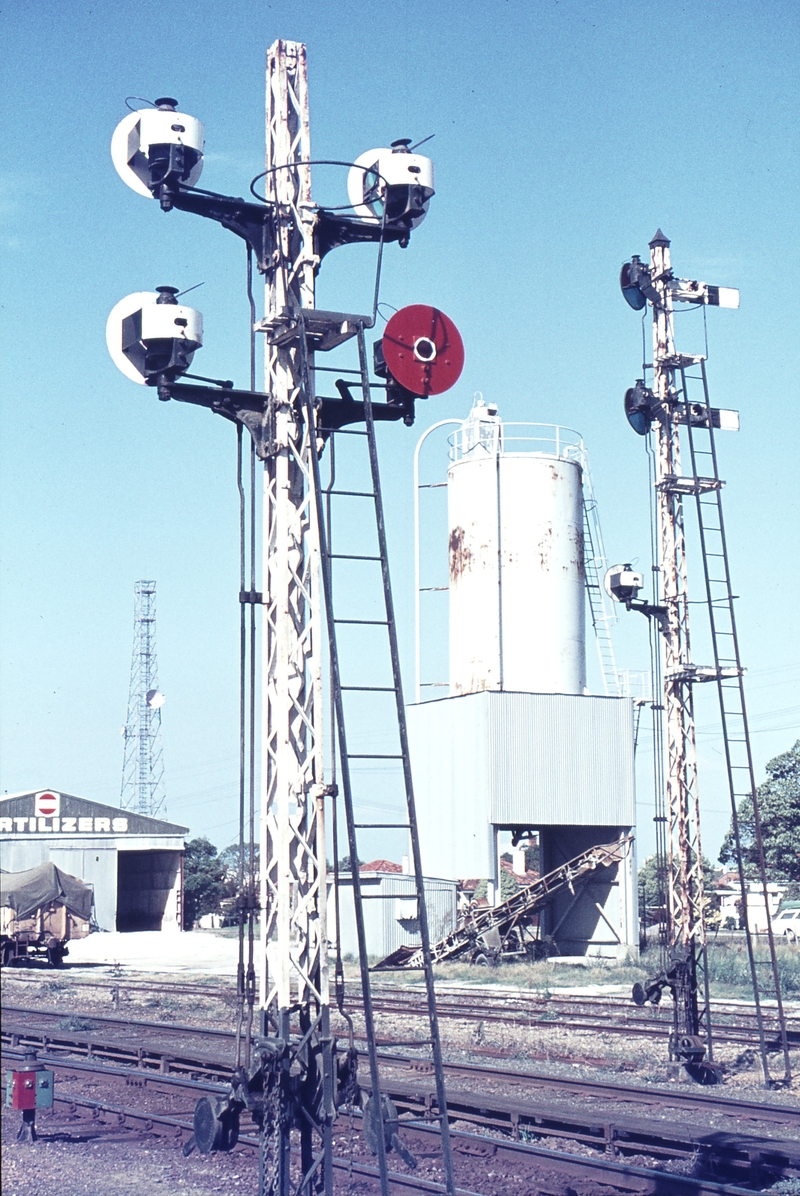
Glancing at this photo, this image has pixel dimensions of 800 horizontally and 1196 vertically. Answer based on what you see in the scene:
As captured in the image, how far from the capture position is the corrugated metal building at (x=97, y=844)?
5450 centimetres

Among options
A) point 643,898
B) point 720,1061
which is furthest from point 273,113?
point 643,898

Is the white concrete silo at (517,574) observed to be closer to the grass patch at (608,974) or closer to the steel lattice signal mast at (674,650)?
the grass patch at (608,974)

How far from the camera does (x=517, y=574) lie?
122 feet

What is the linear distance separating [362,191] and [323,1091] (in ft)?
19.3

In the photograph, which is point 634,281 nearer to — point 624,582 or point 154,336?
point 624,582

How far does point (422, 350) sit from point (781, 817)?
54.8 metres

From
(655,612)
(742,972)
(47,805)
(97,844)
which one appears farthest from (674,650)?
(47,805)

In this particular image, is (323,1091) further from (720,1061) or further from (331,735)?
(720,1061)

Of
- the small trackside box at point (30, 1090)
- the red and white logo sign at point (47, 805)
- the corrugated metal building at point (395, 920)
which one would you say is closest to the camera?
the small trackside box at point (30, 1090)

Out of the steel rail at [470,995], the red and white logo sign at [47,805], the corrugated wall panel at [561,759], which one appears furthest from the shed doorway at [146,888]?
the corrugated wall panel at [561,759]

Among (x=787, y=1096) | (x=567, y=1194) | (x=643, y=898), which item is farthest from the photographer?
(x=643, y=898)

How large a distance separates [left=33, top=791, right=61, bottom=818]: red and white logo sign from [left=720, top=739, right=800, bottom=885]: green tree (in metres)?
30.3

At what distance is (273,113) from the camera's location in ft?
28.6

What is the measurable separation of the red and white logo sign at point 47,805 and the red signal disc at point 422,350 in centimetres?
5076
